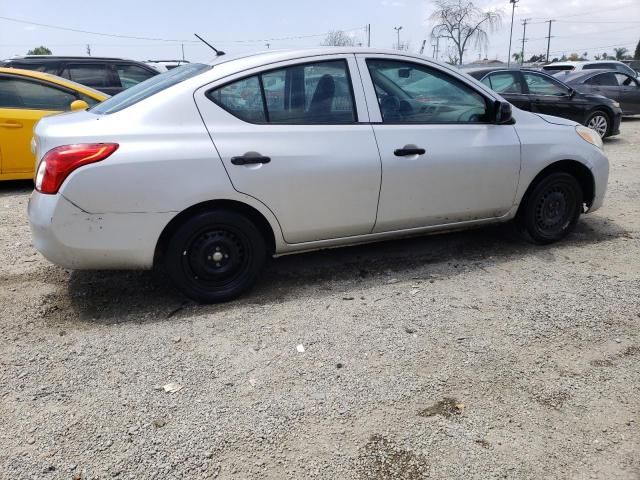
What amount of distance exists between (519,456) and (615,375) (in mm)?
938

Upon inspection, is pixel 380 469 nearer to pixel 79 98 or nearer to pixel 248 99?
pixel 248 99

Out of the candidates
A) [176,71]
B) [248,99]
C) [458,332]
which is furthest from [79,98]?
[458,332]

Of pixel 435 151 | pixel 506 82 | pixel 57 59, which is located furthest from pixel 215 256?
pixel 506 82

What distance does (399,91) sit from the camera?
13.4 ft

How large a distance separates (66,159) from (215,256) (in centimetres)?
107

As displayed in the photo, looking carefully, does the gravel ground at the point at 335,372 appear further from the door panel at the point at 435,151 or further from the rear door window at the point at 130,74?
the rear door window at the point at 130,74

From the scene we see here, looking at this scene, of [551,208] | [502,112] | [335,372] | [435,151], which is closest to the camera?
[335,372]

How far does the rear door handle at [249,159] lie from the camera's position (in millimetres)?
3486

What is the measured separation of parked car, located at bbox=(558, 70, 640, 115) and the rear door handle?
12924mm

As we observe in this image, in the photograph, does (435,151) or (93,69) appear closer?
(435,151)

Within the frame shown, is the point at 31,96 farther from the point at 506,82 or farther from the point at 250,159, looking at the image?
the point at 506,82

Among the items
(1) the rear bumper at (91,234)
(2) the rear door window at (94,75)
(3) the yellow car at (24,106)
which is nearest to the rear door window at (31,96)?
(3) the yellow car at (24,106)

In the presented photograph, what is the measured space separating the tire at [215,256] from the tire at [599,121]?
9.70m

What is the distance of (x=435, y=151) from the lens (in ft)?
13.3
